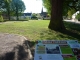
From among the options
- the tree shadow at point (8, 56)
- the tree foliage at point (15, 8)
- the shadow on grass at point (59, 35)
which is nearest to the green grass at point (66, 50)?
the tree shadow at point (8, 56)

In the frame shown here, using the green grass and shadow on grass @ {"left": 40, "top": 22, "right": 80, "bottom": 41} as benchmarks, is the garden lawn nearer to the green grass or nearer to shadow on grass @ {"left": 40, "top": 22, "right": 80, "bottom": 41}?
the green grass

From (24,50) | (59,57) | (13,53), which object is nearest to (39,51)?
(59,57)

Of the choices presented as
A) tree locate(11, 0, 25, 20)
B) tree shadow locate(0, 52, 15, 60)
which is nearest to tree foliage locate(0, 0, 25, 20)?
tree locate(11, 0, 25, 20)

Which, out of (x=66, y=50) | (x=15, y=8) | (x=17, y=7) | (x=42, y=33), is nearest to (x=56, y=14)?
(x=42, y=33)

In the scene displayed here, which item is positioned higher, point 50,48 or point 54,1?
point 54,1

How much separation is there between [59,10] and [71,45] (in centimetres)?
1648

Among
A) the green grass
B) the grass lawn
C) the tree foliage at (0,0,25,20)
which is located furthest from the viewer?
the tree foliage at (0,0,25,20)

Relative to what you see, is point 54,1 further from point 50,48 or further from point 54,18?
point 50,48

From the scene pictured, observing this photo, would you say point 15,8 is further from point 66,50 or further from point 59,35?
point 66,50

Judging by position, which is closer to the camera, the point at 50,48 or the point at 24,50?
the point at 50,48

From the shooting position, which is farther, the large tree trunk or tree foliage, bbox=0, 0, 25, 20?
tree foliage, bbox=0, 0, 25, 20

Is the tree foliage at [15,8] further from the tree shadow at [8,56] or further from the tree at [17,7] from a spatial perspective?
the tree shadow at [8,56]

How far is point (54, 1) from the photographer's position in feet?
66.1

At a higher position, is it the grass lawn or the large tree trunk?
the large tree trunk
